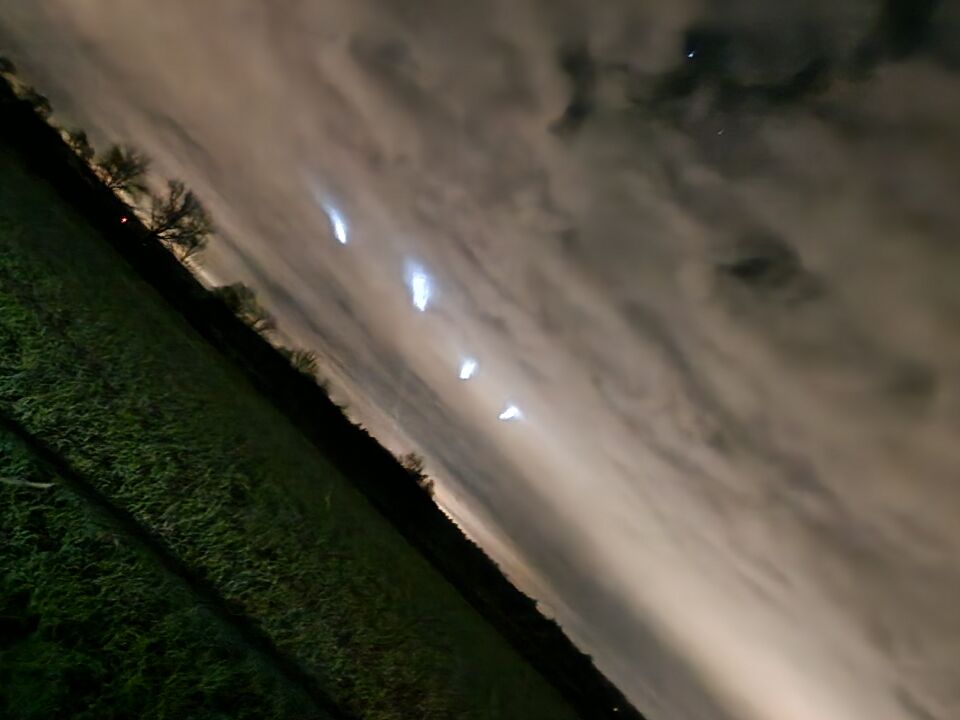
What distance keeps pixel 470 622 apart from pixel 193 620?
8.41m

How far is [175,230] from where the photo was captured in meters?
15.2

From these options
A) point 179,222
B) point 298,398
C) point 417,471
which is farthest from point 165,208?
point 417,471

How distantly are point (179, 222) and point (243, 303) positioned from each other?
2388 mm

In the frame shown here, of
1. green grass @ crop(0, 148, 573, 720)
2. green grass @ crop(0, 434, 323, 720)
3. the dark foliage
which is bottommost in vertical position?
green grass @ crop(0, 434, 323, 720)

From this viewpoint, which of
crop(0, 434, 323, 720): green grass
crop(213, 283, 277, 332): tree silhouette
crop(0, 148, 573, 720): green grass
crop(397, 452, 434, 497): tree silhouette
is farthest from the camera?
crop(397, 452, 434, 497): tree silhouette

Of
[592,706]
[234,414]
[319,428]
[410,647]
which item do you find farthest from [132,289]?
[592,706]

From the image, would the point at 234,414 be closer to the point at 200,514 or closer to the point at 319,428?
the point at 200,514

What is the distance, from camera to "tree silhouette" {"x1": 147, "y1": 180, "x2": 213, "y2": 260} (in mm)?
14922

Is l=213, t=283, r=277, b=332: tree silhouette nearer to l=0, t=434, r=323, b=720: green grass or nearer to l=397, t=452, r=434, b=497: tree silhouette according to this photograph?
l=397, t=452, r=434, b=497: tree silhouette

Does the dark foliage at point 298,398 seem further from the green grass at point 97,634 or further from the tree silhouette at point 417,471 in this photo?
the green grass at point 97,634

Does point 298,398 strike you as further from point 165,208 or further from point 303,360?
point 165,208

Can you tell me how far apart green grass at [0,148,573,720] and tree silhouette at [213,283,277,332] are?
2475mm

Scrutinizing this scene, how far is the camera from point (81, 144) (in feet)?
52.4

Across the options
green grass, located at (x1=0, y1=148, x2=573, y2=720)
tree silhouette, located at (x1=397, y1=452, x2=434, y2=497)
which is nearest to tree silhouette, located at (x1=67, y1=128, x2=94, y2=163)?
green grass, located at (x1=0, y1=148, x2=573, y2=720)
